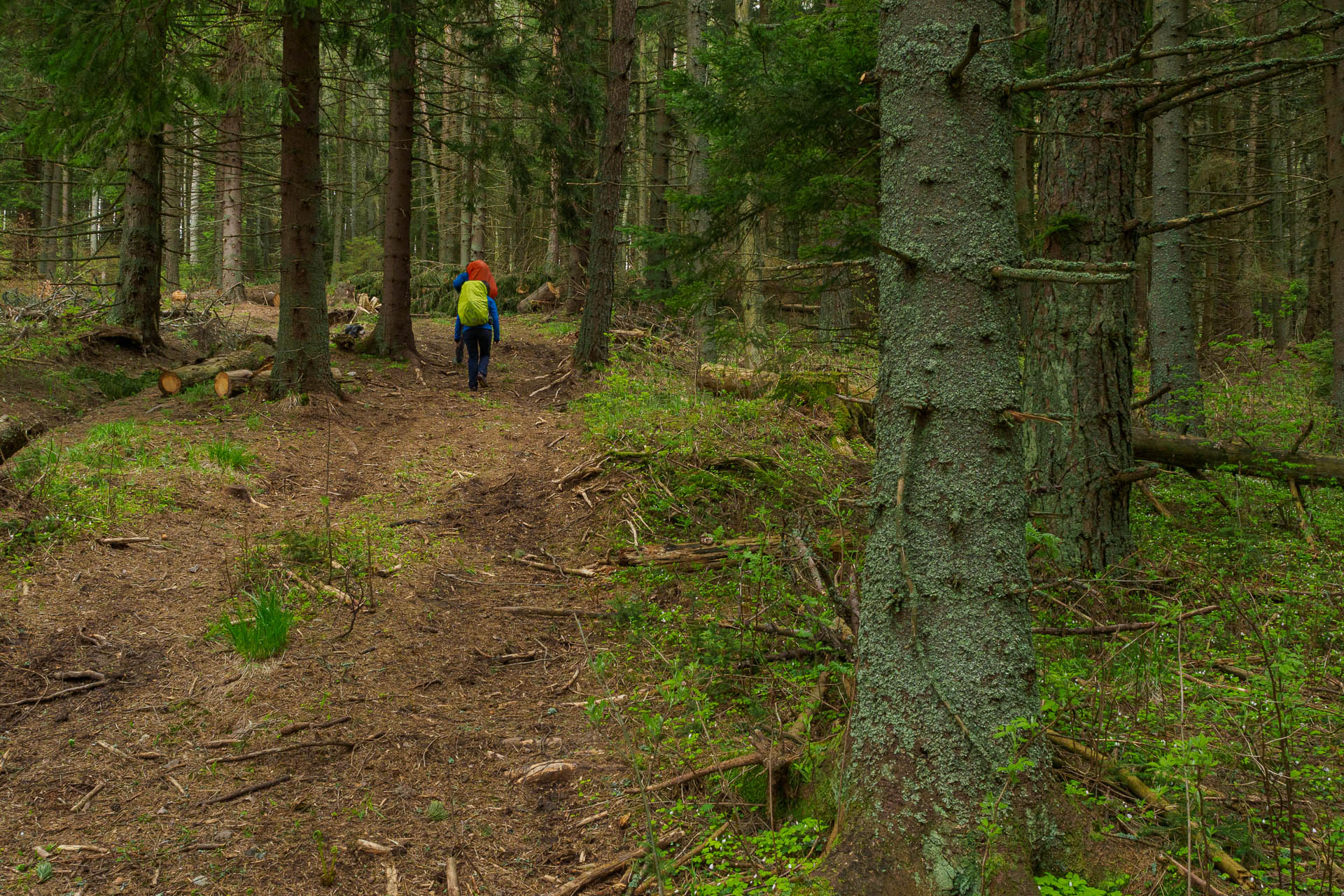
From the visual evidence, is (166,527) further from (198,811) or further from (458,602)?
(198,811)

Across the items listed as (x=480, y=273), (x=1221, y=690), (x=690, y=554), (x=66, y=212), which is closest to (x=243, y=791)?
(x=690, y=554)

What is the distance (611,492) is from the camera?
7211 millimetres

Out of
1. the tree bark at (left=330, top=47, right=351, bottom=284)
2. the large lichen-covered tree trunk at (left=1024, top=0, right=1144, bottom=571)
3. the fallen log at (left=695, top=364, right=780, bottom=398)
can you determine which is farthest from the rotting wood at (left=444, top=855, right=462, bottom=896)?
the tree bark at (left=330, top=47, right=351, bottom=284)

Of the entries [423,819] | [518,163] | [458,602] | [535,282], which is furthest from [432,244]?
[423,819]

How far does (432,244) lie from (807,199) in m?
31.3

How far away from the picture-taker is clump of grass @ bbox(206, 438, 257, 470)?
7.34 metres

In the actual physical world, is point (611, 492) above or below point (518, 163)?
below

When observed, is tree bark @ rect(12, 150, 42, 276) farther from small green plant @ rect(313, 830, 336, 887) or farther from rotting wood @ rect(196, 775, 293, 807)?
small green plant @ rect(313, 830, 336, 887)

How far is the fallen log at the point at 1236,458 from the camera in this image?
20.2 ft

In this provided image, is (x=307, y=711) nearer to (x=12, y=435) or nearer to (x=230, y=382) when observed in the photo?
(x=12, y=435)

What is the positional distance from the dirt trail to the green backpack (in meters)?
4.62

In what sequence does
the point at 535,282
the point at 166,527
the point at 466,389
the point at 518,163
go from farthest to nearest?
1. the point at 535,282
2. the point at 518,163
3. the point at 466,389
4. the point at 166,527

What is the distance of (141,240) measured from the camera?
1112cm

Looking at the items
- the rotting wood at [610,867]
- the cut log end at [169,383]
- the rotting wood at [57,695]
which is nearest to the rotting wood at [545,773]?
the rotting wood at [610,867]
